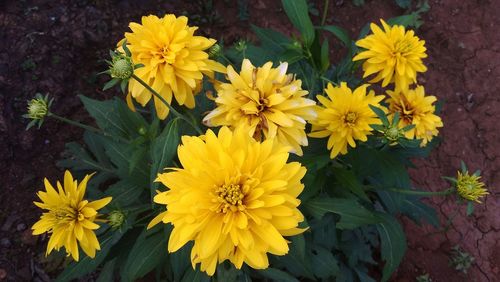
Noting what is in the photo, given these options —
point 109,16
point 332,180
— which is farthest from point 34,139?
point 332,180

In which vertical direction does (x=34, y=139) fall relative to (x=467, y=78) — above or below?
below

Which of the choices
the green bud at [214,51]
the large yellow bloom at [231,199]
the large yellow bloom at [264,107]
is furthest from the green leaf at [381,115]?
the green bud at [214,51]

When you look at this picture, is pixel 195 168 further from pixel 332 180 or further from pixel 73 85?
pixel 73 85

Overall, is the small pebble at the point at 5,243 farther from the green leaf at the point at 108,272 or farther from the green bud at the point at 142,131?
the green bud at the point at 142,131

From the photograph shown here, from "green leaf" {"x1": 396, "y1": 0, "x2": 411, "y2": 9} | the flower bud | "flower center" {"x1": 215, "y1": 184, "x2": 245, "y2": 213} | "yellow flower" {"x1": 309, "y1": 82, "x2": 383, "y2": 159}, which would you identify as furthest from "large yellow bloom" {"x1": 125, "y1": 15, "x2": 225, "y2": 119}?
"green leaf" {"x1": 396, "y1": 0, "x2": 411, "y2": 9}

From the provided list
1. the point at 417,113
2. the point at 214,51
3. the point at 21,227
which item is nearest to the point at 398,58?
the point at 417,113
